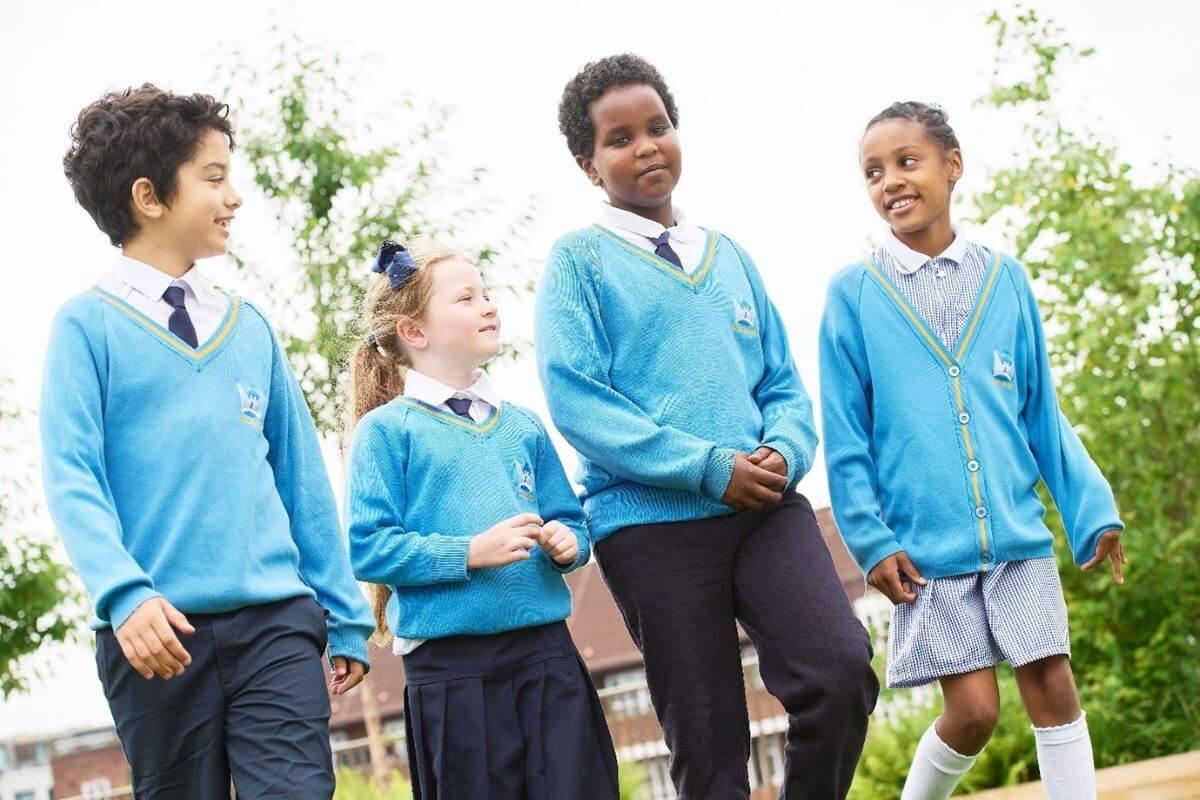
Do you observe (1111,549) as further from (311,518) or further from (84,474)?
(84,474)

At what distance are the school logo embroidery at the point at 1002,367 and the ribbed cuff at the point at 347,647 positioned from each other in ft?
5.05

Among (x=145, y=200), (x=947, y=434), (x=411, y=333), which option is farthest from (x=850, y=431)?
(x=145, y=200)

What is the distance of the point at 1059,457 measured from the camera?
337cm

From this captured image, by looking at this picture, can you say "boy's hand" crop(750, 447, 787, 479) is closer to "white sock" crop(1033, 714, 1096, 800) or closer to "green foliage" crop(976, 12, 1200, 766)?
"white sock" crop(1033, 714, 1096, 800)

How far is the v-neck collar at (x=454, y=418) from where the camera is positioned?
3006mm

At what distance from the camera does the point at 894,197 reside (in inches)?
133

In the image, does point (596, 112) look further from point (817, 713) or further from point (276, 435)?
point (817, 713)

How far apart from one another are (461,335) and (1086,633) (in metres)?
4.31

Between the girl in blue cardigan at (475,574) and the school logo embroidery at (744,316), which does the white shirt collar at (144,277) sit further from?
the school logo embroidery at (744,316)

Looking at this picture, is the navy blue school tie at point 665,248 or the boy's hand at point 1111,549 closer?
the navy blue school tie at point 665,248

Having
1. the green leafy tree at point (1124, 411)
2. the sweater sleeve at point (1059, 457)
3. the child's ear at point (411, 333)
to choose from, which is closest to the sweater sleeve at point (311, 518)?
the child's ear at point (411, 333)

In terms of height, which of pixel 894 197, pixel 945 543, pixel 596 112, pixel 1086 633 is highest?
pixel 596 112

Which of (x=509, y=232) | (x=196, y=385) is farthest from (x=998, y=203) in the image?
(x=196, y=385)

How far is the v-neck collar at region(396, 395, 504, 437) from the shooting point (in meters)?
3.01
